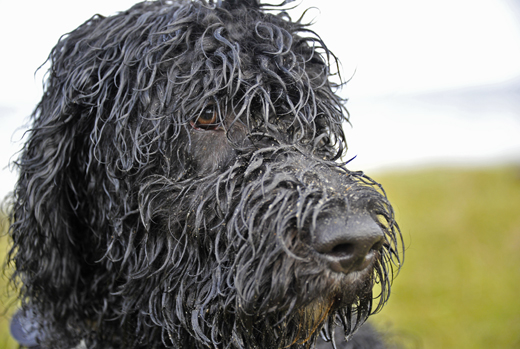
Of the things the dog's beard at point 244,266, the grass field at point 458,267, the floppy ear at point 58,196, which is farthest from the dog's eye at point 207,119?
the grass field at point 458,267

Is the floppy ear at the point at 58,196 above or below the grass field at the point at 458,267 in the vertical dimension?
above

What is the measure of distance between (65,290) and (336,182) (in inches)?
66.4

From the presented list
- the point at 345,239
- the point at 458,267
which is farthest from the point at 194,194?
the point at 458,267

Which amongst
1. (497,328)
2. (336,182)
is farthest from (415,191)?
(336,182)

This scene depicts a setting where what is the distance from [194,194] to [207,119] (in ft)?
1.32

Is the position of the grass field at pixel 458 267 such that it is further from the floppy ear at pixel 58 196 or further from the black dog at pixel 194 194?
the black dog at pixel 194 194

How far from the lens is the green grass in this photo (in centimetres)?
481

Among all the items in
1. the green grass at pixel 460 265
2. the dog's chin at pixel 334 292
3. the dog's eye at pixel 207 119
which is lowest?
the green grass at pixel 460 265

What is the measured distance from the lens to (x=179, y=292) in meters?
2.07

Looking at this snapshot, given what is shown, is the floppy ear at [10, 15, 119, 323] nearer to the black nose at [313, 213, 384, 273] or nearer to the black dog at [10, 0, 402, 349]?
the black dog at [10, 0, 402, 349]

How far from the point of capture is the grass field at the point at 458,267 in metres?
4.74

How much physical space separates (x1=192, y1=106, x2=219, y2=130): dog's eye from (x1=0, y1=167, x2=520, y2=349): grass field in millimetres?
2055

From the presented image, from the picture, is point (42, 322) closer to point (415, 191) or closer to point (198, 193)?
point (198, 193)

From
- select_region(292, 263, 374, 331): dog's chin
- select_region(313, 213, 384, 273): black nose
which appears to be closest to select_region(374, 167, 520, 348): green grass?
select_region(292, 263, 374, 331): dog's chin
